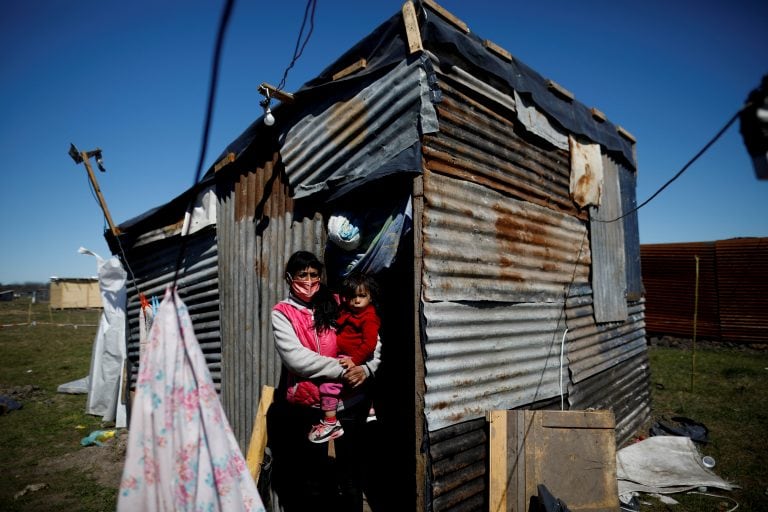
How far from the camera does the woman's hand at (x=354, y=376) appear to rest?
318 cm

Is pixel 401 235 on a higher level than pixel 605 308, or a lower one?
higher

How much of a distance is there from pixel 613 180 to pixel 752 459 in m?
4.25

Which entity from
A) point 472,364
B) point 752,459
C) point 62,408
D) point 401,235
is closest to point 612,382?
point 752,459

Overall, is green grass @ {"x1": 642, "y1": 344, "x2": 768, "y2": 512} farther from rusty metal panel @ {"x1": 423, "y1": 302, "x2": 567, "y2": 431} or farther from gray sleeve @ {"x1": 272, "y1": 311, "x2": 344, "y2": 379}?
gray sleeve @ {"x1": 272, "y1": 311, "x2": 344, "y2": 379}

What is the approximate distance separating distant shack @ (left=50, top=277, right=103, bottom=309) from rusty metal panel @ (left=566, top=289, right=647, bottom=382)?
37.3m

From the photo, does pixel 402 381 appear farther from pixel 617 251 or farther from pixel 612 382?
pixel 617 251

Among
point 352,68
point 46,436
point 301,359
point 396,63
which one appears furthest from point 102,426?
point 396,63

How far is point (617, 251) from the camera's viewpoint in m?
6.57

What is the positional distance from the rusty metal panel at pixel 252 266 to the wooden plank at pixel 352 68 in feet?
3.88

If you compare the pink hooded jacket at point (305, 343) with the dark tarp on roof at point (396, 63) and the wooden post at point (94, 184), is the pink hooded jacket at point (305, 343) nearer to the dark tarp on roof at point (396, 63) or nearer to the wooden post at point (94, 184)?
the dark tarp on roof at point (396, 63)

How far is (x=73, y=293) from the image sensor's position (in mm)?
33281

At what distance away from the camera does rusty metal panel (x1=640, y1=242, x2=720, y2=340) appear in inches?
534

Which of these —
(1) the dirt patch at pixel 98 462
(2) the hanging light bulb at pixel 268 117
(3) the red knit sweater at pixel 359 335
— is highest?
(2) the hanging light bulb at pixel 268 117

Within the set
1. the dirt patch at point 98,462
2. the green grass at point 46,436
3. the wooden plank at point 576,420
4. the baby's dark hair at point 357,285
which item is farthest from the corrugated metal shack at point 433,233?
the green grass at point 46,436
